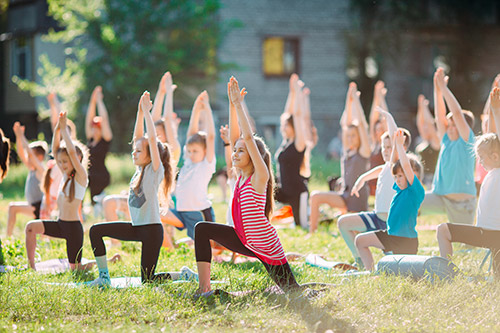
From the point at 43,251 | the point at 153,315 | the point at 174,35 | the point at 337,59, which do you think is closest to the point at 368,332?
the point at 153,315

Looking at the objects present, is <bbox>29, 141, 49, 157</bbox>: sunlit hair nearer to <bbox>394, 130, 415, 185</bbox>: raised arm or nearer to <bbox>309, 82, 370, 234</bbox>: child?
<bbox>309, 82, 370, 234</bbox>: child

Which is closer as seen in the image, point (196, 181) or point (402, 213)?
point (402, 213)

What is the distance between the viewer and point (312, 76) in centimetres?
2416

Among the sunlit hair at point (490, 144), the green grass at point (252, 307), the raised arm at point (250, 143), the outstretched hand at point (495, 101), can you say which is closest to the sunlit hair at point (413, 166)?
the sunlit hair at point (490, 144)

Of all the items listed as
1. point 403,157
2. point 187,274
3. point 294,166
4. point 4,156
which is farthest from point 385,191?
point 4,156

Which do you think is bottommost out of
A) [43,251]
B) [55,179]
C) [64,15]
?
[43,251]

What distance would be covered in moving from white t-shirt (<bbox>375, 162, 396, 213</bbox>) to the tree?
1501 centimetres

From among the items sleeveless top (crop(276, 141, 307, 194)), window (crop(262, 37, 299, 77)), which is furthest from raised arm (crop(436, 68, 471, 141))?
window (crop(262, 37, 299, 77))

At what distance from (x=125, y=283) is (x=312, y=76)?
1932 centimetres

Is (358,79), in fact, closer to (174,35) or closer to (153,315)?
(174,35)

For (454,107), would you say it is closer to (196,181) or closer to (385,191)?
(385,191)

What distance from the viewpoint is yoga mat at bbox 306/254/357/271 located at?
22.1ft

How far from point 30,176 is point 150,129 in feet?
12.4

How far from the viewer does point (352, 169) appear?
8.91m
